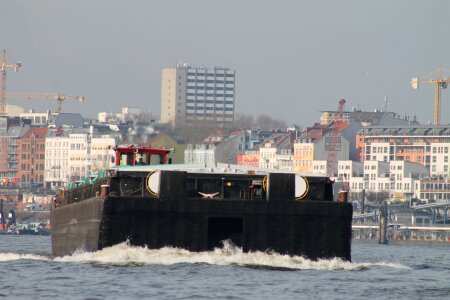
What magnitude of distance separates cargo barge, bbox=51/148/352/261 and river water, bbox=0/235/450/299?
485 millimetres

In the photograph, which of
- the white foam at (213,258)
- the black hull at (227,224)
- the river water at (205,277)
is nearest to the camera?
the river water at (205,277)

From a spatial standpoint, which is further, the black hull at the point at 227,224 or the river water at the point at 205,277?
the black hull at the point at 227,224

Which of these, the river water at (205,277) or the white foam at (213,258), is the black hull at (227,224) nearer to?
the white foam at (213,258)

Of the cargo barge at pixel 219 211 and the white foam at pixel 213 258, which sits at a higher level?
the cargo barge at pixel 219 211

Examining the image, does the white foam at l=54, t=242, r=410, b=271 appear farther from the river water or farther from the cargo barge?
the cargo barge

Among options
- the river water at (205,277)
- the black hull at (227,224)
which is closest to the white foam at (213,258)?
the river water at (205,277)

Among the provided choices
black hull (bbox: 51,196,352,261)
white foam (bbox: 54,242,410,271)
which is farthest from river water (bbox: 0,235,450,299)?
black hull (bbox: 51,196,352,261)

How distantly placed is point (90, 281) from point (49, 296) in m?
3.84

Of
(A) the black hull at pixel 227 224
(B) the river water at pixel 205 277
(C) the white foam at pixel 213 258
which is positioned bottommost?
(B) the river water at pixel 205 277

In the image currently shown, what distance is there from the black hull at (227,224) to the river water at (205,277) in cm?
43

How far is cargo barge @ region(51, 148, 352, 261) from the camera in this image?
67.1 metres

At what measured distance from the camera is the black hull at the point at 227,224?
67.1m

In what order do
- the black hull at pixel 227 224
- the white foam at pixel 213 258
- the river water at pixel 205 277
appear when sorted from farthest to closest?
the black hull at pixel 227 224
the white foam at pixel 213 258
the river water at pixel 205 277

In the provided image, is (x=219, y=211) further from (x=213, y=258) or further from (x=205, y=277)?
(x=205, y=277)
